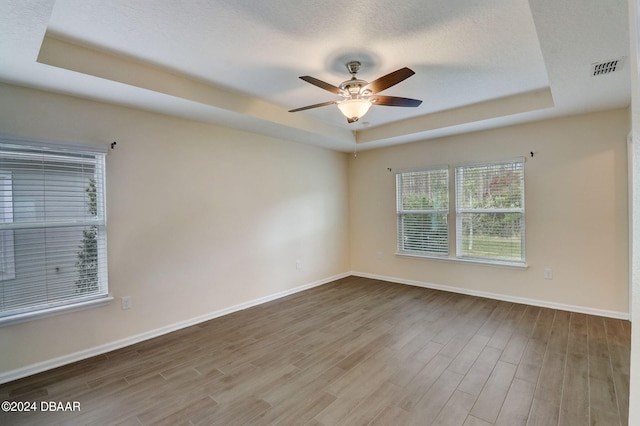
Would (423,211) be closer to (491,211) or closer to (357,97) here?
(491,211)

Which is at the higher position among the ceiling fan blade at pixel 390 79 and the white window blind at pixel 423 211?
the ceiling fan blade at pixel 390 79

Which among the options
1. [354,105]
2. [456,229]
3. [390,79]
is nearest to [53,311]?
[354,105]

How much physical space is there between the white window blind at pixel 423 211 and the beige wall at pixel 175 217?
160cm

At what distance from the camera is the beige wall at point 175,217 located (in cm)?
279

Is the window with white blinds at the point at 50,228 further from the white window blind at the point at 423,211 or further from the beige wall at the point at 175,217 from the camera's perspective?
the white window blind at the point at 423,211

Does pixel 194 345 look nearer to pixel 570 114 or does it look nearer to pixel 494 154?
pixel 494 154

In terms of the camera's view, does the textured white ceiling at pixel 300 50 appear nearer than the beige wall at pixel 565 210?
Yes

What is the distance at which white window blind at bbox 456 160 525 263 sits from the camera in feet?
14.0

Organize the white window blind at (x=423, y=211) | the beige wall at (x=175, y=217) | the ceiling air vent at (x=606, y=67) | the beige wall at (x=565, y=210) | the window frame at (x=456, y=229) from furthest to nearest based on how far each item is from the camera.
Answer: the white window blind at (x=423, y=211) < the window frame at (x=456, y=229) < the beige wall at (x=565, y=210) < the beige wall at (x=175, y=217) < the ceiling air vent at (x=606, y=67)

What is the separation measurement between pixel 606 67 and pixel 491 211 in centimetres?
226

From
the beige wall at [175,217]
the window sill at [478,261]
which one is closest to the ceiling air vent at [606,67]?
the window sill at [478,261]

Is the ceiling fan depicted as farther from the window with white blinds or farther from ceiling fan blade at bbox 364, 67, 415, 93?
the window with white blinds

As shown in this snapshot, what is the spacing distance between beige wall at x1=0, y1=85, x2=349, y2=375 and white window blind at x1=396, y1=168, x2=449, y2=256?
1600 mm

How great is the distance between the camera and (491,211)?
4445mm
